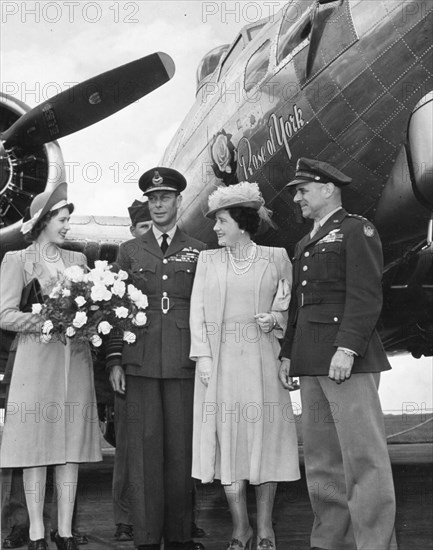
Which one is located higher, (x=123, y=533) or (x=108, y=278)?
(x=108, y=278)

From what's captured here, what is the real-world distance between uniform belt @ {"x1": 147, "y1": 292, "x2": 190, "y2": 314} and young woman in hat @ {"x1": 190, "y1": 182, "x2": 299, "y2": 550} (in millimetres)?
215

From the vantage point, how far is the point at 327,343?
462 centimetres

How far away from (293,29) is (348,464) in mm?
3873

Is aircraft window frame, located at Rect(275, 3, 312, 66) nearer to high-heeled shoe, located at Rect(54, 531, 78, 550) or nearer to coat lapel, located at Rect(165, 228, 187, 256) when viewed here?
coat lapel, located at Rect(165, 228, 187, 256)

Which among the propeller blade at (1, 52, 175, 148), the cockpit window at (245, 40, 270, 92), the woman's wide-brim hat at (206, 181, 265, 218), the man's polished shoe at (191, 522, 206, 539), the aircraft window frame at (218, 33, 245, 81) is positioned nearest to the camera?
the woman's wide-brim hat at (206, 181, 265, 218)

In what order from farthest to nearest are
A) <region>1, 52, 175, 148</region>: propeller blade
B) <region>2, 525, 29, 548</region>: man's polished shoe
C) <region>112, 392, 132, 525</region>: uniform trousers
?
<region>1, 52, 175, 148</region>: propeller blade, <region>112, 392, 132, 525</region>: uniform trousers, <region>2, 525, 29, 548</region>: man's polished shoe

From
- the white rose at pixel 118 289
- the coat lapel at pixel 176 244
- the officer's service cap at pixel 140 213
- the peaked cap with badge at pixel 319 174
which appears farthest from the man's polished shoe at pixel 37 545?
the officer's service cap at pixel 140 213

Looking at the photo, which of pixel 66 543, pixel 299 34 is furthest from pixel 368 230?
pixel 299 34

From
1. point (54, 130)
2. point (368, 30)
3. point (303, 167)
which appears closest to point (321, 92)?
point (368, 30)

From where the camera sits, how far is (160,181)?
18.0 feet

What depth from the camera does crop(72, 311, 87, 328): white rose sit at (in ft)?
16.0

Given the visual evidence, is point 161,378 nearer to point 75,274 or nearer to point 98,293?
point 98,293

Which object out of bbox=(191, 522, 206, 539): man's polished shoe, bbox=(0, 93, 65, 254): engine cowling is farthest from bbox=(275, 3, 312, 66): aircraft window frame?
bbox=(191, 522, 206, 539): man's polished shoe

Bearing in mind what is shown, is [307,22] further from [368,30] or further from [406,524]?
[406,524]
